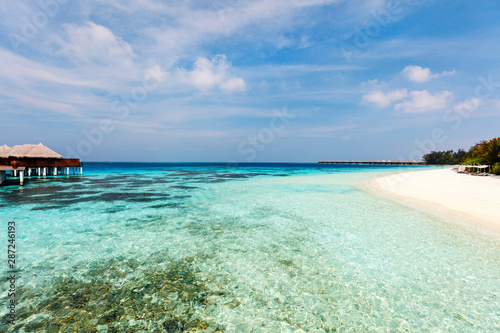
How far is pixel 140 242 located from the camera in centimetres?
794

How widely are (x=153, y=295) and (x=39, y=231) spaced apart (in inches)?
298

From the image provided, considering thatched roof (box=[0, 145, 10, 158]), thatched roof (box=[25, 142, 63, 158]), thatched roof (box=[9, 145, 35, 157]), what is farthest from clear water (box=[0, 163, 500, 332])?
thatched roof (box=[0, 145, 10, 158])

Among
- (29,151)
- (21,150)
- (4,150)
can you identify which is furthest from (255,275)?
(4,150)

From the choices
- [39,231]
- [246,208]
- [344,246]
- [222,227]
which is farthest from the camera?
[246,208]

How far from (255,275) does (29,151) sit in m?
42.9

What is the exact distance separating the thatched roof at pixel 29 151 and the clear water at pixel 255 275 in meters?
30.1

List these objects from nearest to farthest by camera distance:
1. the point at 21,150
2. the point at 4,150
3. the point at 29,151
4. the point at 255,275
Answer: the point at 255,275 → the point at 29,151 → the point at 21,150 → the point at 4,150

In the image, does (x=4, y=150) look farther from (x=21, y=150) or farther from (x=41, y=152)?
(x=41, y=152)

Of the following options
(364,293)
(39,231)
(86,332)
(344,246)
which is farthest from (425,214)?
(39,231)

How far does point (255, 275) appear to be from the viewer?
18.8ft

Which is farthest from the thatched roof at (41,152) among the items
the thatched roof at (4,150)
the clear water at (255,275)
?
the clear water at (255,275)

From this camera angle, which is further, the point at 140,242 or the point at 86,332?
the point at 140,242

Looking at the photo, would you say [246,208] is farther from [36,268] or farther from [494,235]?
[494,235]

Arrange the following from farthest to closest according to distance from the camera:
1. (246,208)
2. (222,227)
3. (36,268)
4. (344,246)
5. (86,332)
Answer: (246,208), (222,227), (344,246), (36,268), (86,332)
